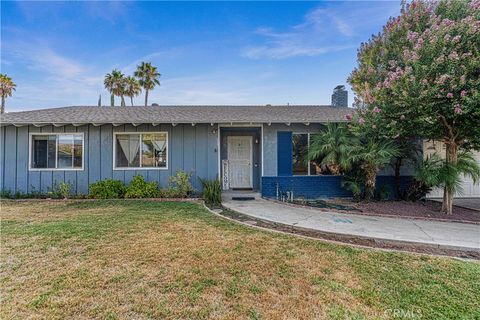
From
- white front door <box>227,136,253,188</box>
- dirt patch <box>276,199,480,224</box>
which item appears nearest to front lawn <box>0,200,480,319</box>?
dirt patch <box>276,199,480,224</box>

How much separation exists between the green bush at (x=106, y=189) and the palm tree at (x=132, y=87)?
18985 mm

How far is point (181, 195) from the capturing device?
8.56 meters

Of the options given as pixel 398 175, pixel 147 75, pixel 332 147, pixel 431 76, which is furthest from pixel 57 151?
pixel 147 75

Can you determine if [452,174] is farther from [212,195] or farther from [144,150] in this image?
[144,150]

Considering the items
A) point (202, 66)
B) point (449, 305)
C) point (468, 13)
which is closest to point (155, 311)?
A: point (449, 305)

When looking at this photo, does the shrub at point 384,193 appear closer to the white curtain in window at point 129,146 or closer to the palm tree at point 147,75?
the white curtain in window at point 129,146

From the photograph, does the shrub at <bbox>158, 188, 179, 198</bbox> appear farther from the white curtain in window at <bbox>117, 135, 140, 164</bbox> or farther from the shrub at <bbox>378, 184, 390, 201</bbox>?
the shrub at <bbox>378, 184, 390, 201</bbox>

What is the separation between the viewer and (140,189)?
8.48 m

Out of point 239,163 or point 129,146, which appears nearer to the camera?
point 129,146

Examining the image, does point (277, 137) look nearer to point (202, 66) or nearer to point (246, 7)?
point (246, 7)

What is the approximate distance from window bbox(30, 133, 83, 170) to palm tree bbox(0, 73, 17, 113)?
75.2 ft

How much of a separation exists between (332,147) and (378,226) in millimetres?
3238

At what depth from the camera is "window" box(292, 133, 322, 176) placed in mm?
8969

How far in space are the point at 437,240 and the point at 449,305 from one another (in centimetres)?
253
